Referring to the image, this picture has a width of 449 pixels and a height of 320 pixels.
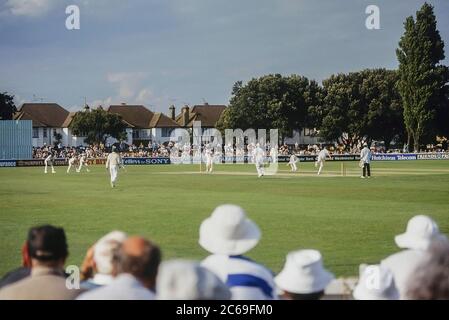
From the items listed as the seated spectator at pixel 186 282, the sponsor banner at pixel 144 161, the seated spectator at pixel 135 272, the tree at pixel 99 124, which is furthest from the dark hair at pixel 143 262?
A: the sponsor banner at pixel 144 161

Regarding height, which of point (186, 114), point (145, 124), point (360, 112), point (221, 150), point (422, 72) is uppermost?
point (186, 114)

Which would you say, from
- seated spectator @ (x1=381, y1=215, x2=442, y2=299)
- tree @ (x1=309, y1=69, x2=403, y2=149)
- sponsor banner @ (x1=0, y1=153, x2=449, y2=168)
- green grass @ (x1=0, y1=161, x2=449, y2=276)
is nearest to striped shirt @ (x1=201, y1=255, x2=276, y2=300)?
seated spectator @ (x1=381, y1=215, x2=442, y2=299)

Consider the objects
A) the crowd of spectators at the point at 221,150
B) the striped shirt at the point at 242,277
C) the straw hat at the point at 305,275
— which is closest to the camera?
the striped shirt at the point at 242,277

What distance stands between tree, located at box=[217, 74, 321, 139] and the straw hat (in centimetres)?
4310

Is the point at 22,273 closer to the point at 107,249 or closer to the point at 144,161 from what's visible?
the point at 107,249

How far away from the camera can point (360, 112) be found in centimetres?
5009

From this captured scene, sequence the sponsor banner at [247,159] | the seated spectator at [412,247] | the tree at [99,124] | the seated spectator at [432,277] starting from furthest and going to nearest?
the sponsor banner at [247,159] → the tree at [99,124] → the seated spectator at [412,247] → the seated spectator at [432,277]

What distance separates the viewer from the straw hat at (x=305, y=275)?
509cm

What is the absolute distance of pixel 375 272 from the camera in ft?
17.1

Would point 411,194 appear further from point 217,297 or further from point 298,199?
point 217,297

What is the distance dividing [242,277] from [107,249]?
1.03 m

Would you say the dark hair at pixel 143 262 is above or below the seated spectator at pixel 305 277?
above

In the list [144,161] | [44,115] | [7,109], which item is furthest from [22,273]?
[144,161]

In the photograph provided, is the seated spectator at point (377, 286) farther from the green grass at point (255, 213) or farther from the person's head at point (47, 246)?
the green grass at point (255, 213)
